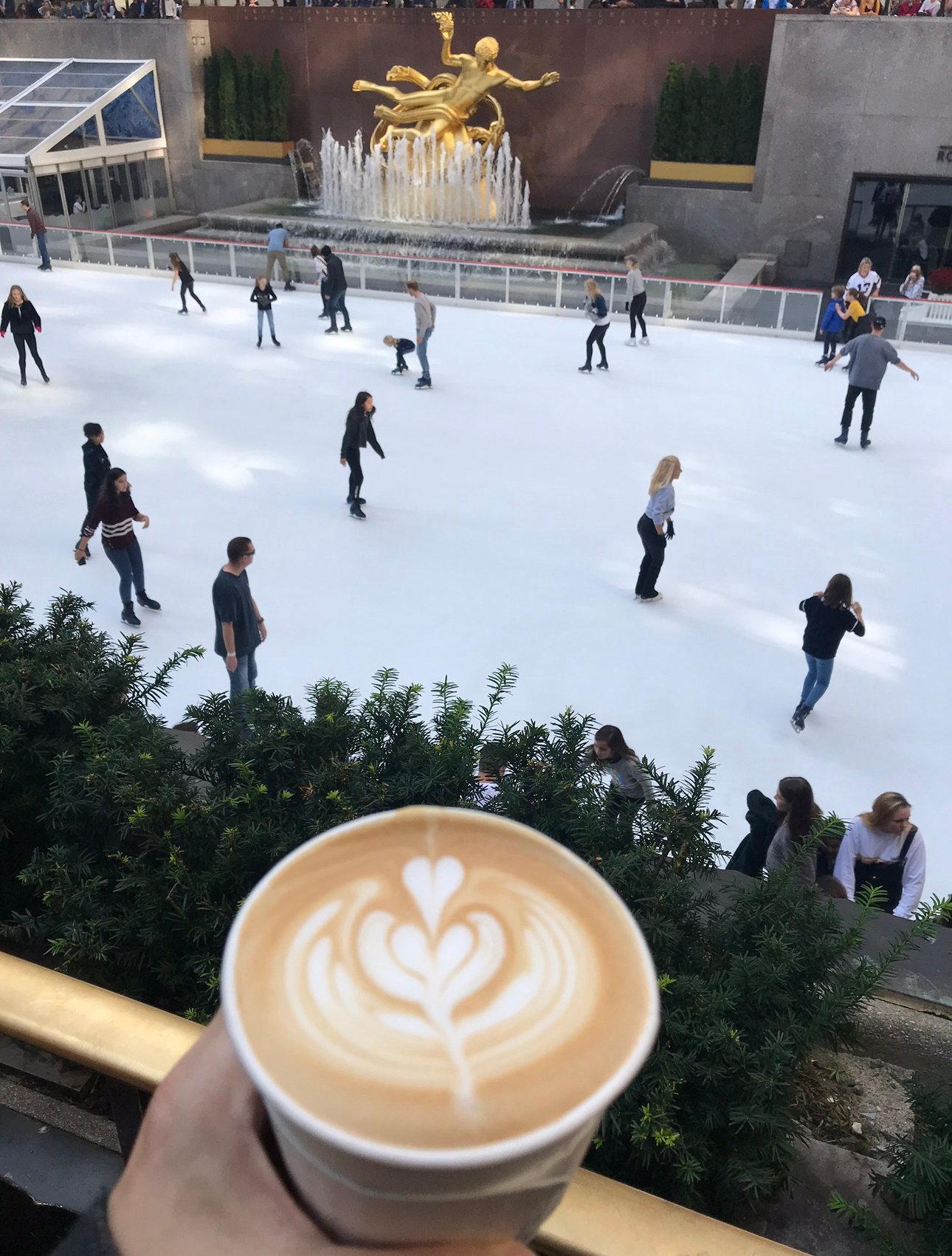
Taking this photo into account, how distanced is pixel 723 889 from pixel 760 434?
29.3ft

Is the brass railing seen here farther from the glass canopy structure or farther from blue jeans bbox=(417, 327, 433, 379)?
the glass canopy structure

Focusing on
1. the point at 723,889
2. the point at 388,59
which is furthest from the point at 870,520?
the point at 388,59

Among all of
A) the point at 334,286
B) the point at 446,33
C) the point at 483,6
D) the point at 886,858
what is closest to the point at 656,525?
the point at 886,858

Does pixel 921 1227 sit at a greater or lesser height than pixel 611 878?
lesser

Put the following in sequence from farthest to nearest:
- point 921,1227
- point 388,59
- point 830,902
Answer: point 388,59 < point 830,902 < point 921,1227

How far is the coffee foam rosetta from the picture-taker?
60 centimetres

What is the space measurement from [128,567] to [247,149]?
21350 mm

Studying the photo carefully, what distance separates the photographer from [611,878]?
6.89ft

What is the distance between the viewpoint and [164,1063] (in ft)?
3.34

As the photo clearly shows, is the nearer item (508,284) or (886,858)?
(886,858)

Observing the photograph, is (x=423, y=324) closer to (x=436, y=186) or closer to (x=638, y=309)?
(x=638, y=309)

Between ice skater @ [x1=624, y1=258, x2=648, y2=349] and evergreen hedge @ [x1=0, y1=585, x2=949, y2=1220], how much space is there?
11.5 metres

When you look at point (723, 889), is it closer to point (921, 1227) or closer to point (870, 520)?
point (921, 1227)

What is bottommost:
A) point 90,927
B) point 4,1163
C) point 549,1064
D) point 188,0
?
point 90,927
